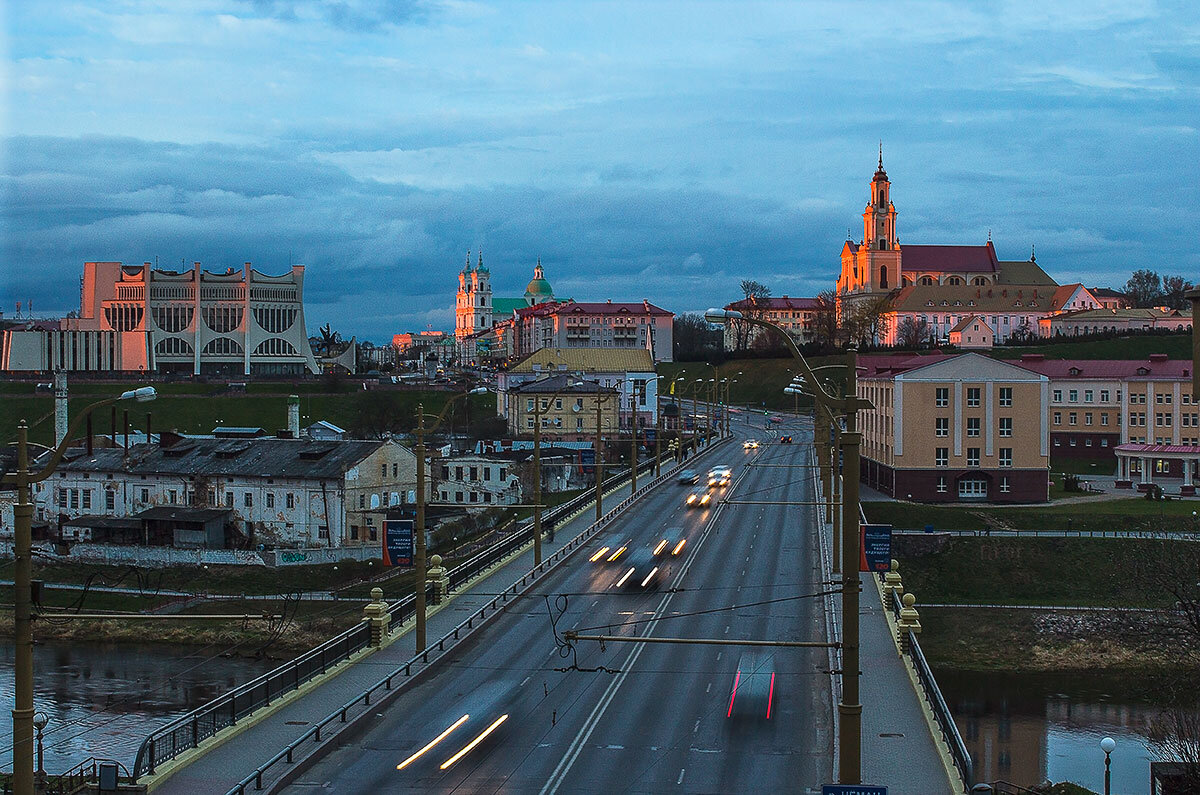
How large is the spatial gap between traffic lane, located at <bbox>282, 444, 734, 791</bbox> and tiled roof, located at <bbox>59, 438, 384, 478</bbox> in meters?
28.5

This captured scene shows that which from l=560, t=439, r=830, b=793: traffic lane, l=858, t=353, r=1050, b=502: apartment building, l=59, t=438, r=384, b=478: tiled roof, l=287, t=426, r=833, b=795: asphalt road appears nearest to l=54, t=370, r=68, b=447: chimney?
l=59, t=438, r=384, b=478: tiled roof

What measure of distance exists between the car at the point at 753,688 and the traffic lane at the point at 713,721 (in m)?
0.23

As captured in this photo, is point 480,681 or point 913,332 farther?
point 913,332

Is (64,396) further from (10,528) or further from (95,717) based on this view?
(95,717)

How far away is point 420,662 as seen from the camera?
32.2m

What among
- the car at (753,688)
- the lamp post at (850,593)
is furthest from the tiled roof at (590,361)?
the lamp post at (850,593)

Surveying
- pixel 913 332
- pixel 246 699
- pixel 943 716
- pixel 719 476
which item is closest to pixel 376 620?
pixel 246 699

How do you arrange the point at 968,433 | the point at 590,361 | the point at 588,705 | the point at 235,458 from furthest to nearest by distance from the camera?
the point at 590,361, the point at 968,433, the point at 235,458, the point at 588,705

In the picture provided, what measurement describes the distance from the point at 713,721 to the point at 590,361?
116 metres

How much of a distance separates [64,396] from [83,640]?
165 feet

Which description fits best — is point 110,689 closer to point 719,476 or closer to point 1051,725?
point 1051,725

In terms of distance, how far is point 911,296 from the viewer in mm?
199250

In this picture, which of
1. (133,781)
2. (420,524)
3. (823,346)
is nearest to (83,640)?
(420,524)

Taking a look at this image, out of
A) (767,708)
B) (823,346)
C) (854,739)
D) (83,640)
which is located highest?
(823,346)
